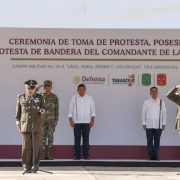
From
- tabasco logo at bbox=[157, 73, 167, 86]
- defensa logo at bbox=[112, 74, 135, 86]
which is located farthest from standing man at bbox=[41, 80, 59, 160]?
tabasco logo at bbox=[157, 73, 167, 86]

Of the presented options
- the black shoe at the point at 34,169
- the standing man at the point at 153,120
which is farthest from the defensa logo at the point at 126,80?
the black shoe at the point at 34,169

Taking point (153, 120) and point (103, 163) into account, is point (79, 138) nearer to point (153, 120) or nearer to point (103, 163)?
point (103, 163)

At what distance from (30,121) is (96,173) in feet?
5.73

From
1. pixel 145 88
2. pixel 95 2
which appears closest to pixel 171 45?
pixel 145 88

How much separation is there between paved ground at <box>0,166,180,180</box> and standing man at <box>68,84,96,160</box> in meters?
0.59

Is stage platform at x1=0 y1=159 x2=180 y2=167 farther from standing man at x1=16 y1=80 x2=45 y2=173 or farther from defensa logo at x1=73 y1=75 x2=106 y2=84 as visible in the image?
defensa logo at x1=73 y1=75 x2=106 y2=84

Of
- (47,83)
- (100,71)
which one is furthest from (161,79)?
(47,83)

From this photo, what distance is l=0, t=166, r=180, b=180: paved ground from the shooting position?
36.4 feet

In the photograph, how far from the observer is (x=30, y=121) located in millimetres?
11297

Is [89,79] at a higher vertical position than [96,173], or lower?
higher

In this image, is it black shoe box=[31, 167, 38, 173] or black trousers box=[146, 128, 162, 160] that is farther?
black trousers box=[146, 128, 162, 160]

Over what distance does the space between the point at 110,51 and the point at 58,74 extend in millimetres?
1319

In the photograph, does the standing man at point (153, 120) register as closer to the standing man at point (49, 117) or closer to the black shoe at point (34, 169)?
the standing man at point (49, 117)

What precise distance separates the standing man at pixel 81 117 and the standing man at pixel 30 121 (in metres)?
1.85
